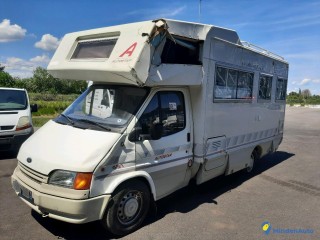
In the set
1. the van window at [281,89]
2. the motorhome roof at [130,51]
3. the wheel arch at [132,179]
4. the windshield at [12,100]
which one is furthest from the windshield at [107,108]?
the van window at [281,89]

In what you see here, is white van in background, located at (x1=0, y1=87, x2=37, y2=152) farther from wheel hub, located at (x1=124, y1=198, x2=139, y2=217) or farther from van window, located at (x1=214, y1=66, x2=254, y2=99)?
van window, located at (x1=214, y1=66, x2=254, y2=99)

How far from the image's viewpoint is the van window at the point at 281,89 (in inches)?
349

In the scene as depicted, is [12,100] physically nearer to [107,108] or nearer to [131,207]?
[107,108]

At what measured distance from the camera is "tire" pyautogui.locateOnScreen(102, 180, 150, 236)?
4238 millimetres

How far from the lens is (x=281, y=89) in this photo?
30.0 feet

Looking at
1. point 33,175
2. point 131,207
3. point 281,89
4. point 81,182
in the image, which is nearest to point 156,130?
point 131,207

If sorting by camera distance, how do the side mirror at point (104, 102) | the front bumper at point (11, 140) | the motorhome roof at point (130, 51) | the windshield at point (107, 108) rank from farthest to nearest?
the front bumper at point (11, 140), the side mirror at point (104, 102), the windshield at point (107, 108), the motorhome roof at point (130, 51)

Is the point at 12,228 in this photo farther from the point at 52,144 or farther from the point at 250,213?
the point at 250,213

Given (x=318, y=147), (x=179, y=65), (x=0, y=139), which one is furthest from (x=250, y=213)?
(x=318, y=147)

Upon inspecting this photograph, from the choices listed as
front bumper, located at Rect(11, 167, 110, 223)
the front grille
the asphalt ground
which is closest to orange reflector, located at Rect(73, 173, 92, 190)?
front bumper, located at Rect(11, 167, 110, 223)

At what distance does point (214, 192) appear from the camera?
6.43m

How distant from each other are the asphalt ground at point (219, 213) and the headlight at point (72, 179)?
91 centimetres

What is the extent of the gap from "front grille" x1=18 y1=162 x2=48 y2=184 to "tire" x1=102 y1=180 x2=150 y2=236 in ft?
3.02

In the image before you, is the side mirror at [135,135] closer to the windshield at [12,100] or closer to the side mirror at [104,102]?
the side mirror at [104,102]
